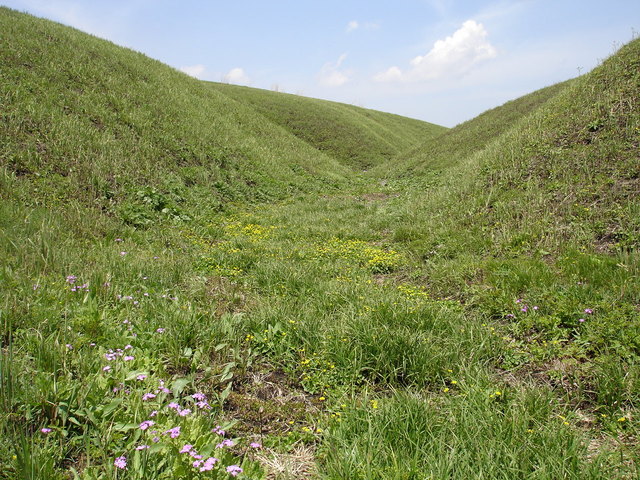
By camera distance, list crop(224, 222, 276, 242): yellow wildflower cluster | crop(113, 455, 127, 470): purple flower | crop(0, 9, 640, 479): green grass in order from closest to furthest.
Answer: crop(113, 455, 127, 470): purple flower, crop(0, 9, 640, 479): green grass, crop(224, 222, 276, 242): yellow wildflower cluster

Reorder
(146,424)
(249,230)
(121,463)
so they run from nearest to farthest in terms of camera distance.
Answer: (121,463) → (146,424) → (249,230)

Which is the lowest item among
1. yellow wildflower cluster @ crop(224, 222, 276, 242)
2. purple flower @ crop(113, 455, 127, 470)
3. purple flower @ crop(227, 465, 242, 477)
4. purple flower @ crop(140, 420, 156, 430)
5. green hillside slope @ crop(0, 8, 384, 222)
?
purple flower @ crop(227, 465, 242, 477)

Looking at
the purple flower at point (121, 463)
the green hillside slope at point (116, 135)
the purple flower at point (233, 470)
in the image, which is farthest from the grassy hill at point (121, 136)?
the purple flower at point (233, 470)

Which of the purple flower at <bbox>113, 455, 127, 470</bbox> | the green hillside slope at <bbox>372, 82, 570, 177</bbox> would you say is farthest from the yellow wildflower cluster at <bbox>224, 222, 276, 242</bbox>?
the green hillside slope at <bbox>372, 82, 570, 177</bbox>

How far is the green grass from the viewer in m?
2.32

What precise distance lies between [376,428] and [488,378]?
133 centimetres

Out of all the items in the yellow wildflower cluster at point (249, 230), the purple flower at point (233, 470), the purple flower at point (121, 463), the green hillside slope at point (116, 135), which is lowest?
the purple flower at point (233, 470)

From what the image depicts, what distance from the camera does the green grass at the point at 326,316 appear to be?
7.63 feet

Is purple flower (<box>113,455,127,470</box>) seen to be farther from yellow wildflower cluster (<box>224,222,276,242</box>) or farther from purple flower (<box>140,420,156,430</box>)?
yellow wildflower cluster (<box>224,222,276,242</box>)

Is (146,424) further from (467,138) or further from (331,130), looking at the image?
(331,130)

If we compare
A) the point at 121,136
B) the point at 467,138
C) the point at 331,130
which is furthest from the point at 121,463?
the point at 331,130

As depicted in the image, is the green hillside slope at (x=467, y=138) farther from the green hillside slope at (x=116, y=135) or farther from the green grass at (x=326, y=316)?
the green grass at (x=326, y=316)

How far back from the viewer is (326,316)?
173 inches

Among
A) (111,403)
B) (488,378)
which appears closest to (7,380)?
(111,403)
